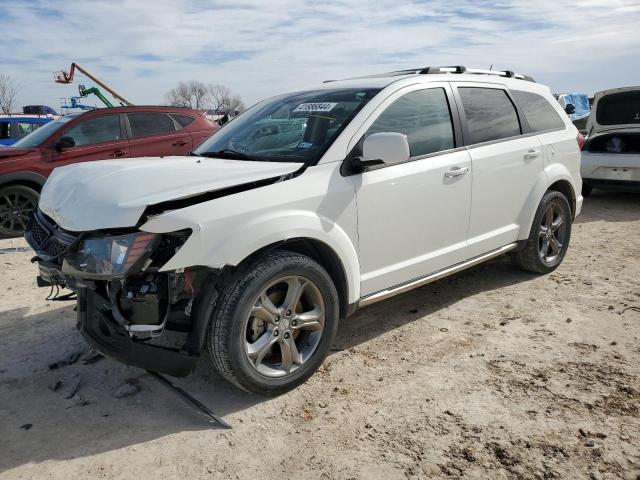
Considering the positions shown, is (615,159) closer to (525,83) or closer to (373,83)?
(525,83)

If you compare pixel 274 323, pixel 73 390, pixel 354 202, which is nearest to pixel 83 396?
pixel 73 390

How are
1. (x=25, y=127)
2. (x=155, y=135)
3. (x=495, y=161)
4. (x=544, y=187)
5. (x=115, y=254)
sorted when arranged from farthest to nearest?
1. (x=25, y=127)
2. (x=155, y=135)
3. (x=544, y=187)
4. (x=495, y=161)
5. (x=115, y=254)

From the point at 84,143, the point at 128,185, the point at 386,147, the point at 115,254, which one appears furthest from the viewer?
the point at 84,143

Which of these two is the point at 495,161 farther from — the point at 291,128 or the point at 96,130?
the point at 96,130

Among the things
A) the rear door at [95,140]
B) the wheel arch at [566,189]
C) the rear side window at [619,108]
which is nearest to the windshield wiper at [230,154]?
the wheel arch at [566,189]

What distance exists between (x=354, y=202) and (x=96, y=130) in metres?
5.94

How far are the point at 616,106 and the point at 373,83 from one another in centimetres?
692

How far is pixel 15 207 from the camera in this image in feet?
23.6

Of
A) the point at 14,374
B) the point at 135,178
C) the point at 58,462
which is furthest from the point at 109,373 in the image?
the point at 135,178

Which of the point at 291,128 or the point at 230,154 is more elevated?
the point at 291,128

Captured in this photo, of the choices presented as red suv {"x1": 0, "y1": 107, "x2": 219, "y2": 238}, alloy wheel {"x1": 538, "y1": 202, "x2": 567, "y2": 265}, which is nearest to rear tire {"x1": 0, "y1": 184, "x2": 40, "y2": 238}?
red suv {"x1": 0, "y1": 107, "x2": 219, "y2": 238}

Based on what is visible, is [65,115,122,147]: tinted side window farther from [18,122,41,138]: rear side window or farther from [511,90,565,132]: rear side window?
[511,90,565,132]: rear side window

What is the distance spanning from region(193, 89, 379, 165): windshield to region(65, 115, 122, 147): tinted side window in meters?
4.33

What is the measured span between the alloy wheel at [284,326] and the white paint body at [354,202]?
0.27m
